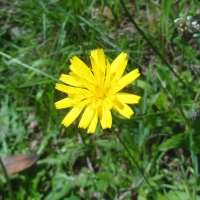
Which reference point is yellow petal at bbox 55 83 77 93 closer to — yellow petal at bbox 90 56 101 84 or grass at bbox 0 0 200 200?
yellow petal at bbox 90 56 101 84

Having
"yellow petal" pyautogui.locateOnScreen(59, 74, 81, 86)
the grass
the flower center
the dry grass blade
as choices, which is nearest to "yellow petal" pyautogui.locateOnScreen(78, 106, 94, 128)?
the flower center

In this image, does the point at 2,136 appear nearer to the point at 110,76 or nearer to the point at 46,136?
the point at 46,136

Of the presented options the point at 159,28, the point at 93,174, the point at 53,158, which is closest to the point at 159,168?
the point at 93,174

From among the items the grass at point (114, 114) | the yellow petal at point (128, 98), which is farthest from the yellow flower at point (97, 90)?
the grass at point (114, 114)

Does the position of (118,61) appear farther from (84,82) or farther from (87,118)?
(87,118)

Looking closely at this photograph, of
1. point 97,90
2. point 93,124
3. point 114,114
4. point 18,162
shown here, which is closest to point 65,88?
point 97,90

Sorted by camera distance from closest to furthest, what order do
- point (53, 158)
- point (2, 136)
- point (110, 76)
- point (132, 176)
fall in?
point (110, 76), point (132, 176), point (53, 158), point (2, 136)

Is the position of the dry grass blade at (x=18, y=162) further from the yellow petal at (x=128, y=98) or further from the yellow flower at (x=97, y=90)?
the yellow petal at (x=128, y=98)
